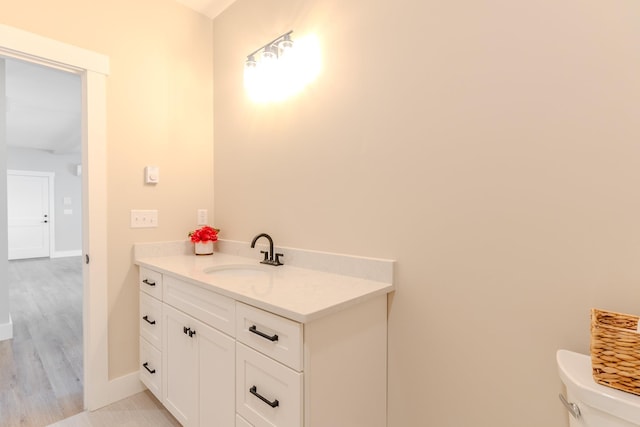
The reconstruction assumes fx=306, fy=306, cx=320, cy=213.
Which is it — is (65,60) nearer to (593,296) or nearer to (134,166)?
(134,166)

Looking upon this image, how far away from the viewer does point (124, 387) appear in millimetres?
1924

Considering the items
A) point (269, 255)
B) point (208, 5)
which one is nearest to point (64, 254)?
point (208, 5)

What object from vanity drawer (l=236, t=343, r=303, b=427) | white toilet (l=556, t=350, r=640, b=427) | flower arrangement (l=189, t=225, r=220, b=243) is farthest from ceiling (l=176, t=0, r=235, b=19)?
white toilet (l=556, t=350, r=640, b=427)

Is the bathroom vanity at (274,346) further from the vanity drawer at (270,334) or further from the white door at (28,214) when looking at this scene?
the white door at (28,214)

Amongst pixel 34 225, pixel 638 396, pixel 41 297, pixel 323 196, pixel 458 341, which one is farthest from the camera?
pixel 34 225

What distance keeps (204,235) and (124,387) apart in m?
1.05

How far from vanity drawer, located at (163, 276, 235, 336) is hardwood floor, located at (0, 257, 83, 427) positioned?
993 mm

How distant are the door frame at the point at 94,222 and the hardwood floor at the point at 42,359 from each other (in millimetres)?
202

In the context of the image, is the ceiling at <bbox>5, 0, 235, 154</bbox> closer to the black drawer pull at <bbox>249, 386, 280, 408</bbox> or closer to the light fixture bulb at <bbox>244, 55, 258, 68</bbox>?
the light fixture bulb at <bbox>244, 55, 258, 68</bbox>

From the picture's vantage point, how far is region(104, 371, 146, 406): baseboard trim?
73.9 inches

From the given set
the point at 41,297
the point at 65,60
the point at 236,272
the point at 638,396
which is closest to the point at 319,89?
the point at 236,272

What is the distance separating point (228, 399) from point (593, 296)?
1317 millimetres

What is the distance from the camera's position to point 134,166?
199 cm

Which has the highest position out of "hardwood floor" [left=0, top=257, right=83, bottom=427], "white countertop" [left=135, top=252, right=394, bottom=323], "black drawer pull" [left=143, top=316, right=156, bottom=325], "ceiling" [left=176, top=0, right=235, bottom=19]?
"ceiling" [left=176, top=0, right=235, bottom=19]
